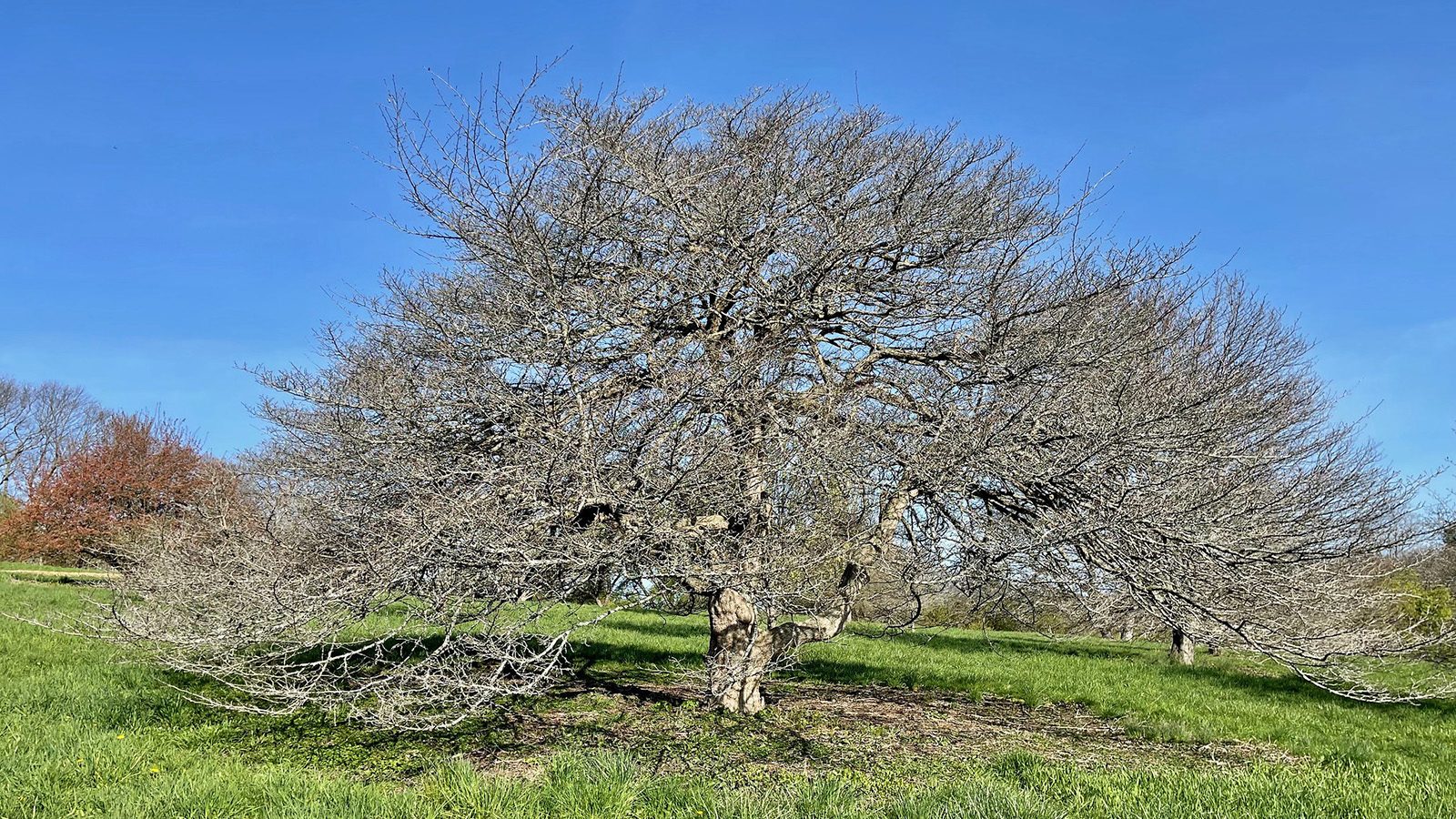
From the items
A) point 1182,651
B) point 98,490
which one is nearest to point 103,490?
point 98,490

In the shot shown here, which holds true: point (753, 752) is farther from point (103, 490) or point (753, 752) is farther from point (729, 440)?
point (103, 490)

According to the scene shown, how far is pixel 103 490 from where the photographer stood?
74.8 feet

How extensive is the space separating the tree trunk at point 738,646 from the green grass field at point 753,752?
227mm

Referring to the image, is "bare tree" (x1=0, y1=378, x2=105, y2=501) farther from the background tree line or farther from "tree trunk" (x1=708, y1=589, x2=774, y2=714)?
"tree trunk" (x1=708, y1=589, x2=774, y2=714)

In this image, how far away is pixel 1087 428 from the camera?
6.07 metres

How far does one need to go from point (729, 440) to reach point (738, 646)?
2.42m

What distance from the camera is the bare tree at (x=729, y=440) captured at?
541 cm

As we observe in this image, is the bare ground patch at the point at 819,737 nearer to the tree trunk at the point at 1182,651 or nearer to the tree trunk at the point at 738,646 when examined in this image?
the tree trunk at the point at 738,646

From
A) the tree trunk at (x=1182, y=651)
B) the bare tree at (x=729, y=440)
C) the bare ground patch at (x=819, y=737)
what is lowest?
the bare ground patch at (x=819, y=737)

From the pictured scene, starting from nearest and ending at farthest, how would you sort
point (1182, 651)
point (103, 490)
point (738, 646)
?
point (738, 646) < point (1182, 651) < point (103, 490)

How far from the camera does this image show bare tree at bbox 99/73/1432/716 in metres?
5.41

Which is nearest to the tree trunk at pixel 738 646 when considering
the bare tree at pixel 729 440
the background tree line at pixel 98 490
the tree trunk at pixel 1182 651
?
the bare tree at pixel 729 440

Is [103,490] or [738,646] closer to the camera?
[738,646]

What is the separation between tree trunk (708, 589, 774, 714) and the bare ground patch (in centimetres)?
16
